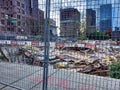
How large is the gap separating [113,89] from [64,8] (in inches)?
94.4

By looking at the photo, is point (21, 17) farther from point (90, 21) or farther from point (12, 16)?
point (90, 21)

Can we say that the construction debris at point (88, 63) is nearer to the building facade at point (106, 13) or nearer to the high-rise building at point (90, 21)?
the high-rise building at point (90, 21)

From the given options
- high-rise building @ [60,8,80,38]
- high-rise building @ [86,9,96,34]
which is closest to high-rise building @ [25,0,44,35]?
high-rise building @ [60,8,80,38]

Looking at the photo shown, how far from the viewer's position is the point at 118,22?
9.92ft

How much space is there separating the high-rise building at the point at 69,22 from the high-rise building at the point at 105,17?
410mm

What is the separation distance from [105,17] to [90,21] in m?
0.33

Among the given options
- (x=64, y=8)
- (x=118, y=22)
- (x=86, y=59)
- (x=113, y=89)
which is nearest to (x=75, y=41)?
(x=64, y=8)

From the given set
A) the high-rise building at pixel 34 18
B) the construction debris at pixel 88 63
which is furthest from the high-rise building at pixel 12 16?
the construction debris at pixel 88 63

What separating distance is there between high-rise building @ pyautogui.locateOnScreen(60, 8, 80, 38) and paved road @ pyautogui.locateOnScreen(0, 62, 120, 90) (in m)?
1.60

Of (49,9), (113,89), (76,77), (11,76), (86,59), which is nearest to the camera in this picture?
(49,9)

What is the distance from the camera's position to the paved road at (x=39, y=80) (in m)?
4.66

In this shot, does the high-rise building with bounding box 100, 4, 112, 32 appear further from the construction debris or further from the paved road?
the construction debris

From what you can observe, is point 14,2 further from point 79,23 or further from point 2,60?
point 2,60

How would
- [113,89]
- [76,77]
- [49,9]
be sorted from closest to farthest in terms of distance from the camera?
[49,9], [113,89], [76,77]
